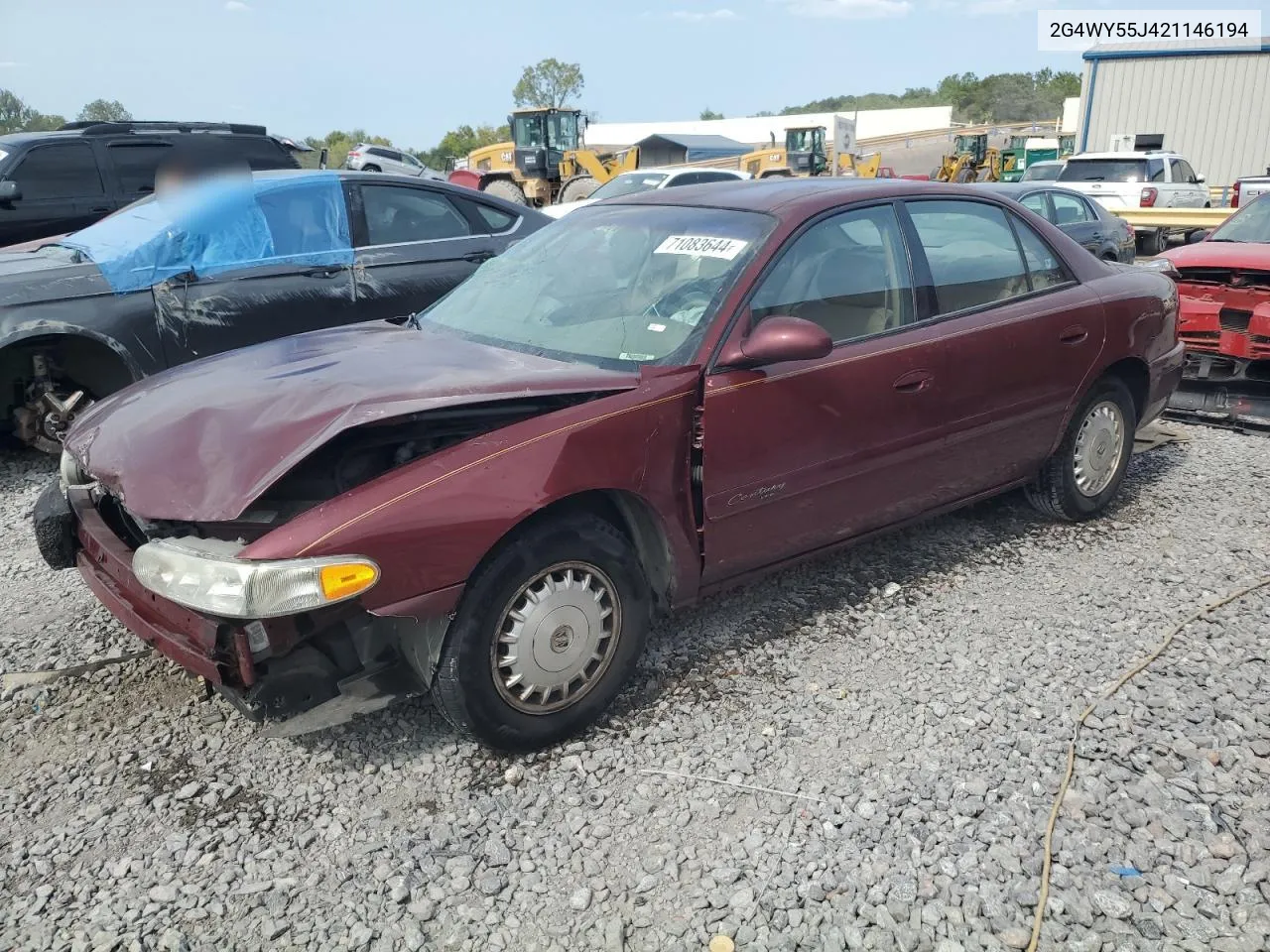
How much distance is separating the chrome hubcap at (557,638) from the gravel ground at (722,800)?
21cm

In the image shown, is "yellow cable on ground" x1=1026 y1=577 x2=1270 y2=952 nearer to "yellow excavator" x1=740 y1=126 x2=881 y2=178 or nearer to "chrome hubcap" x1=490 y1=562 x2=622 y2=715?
"chrome hubcap" x1=490 y1=562 x2=622 y2=715

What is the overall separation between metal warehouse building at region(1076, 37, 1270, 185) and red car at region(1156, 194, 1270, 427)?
22919 mm

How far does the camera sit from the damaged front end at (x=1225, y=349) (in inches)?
241

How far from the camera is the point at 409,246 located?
6418mm

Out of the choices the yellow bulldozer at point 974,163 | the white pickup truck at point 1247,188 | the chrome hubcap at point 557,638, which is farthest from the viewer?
the yellow bulldozer at point 974,163

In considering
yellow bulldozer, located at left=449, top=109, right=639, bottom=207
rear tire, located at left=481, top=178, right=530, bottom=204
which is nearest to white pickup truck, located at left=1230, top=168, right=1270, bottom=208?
yellow bulldozer, located at left=449, top=109, right=639, bottom=207

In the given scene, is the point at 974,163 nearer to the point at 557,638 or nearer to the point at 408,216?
the point at 408,216

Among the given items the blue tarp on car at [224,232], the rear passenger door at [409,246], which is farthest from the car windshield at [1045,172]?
the blue tarp on car at [224,232]

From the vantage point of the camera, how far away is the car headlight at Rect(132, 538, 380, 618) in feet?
7.95

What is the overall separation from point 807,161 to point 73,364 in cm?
2287

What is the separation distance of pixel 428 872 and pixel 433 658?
556 mm

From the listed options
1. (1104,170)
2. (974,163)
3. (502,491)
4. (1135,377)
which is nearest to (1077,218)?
(1104,170)

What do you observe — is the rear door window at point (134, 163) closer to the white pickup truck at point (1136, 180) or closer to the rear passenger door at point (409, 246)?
the rear passenger door at point (409, 246)

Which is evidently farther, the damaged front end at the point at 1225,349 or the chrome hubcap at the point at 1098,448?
the damaged front end at the point at 1225,349
